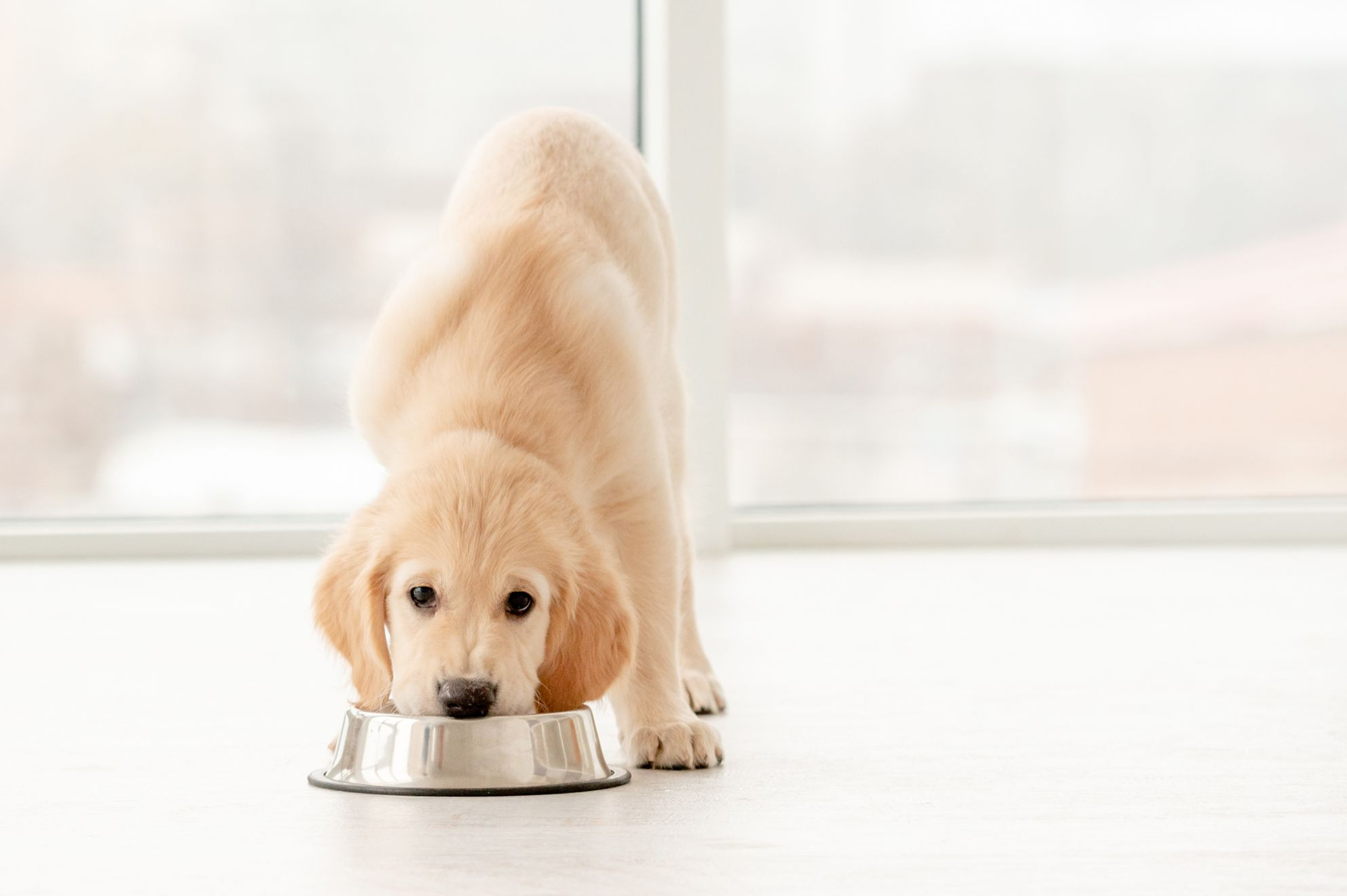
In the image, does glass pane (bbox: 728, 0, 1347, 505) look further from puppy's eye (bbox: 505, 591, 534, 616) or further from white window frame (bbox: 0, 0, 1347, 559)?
puppy's eye (bbox: 505, 591, 534, 616)

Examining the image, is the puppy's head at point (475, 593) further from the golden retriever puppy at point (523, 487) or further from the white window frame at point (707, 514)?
the white window frame at point (707, 514)

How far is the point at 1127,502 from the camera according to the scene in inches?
236

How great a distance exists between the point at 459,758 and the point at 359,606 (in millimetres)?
243

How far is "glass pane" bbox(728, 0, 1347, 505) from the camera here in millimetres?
6160

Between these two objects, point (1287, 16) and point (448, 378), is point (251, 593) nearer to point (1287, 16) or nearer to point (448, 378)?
point (448, 378)

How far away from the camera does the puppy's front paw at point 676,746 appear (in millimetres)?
2051

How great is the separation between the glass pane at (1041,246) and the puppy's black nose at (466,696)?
4.26m

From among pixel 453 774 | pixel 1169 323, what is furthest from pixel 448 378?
pixel 1169 323

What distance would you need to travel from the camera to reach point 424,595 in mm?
1861

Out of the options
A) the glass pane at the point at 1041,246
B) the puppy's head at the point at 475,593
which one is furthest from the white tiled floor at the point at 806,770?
the glass pane at the point at 1041,246

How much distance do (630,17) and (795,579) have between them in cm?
252

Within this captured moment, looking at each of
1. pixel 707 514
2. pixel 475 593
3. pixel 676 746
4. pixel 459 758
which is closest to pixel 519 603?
pixel 475 593

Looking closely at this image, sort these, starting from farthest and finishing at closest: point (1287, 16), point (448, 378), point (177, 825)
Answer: point (1287, 16) → point (448, 378) → point (177, 825)

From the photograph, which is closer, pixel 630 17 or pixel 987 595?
pixel 987 595
